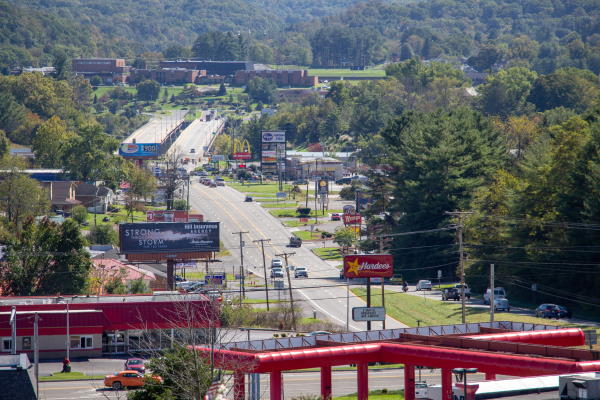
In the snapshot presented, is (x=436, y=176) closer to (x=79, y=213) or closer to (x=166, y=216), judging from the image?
(x=166, y=216)

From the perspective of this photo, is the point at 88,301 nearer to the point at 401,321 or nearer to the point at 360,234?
the point at 401,321

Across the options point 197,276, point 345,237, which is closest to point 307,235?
point 345,237

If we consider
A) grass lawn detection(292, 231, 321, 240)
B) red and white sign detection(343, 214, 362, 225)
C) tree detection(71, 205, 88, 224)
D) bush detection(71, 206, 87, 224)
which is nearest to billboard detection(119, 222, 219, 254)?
red and white sign detection(343, 214, 362, 225)

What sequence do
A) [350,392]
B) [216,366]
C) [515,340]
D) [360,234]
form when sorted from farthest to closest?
1. [360,234]
2. [350,392]
3. [515,340]
4. [216,366]

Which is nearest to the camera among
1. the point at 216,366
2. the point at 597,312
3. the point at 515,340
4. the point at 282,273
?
the point at 216,366

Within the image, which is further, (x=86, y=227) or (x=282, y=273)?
(x=86, y=227)

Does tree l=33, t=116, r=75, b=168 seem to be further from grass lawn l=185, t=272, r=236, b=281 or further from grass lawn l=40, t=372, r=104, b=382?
grass lawn l=40, t=372, r=104, b=382

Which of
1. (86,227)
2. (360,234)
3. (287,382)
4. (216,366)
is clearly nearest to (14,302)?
(287,382)
